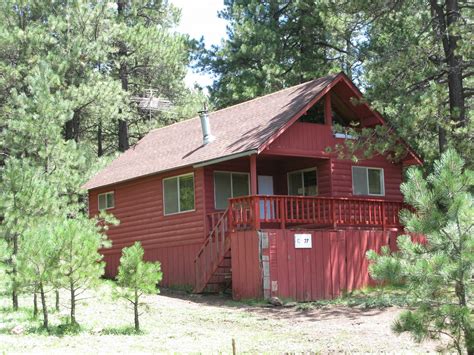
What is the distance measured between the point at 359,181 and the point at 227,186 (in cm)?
423

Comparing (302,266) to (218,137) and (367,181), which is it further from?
(367,181)

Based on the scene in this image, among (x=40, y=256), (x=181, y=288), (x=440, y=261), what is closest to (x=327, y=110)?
(x=181, y=288)

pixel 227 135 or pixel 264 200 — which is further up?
pixel 227 135

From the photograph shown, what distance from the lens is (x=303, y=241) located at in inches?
705

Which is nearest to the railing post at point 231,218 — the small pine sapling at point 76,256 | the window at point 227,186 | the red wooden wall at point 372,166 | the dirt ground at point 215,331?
the dirt ground at point 215,331

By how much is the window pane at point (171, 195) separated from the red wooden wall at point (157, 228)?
20cm

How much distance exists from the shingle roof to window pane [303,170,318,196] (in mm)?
2409

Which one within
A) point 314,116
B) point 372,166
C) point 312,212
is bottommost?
point 312,212

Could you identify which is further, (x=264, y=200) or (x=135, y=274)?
(x=264, y=200)

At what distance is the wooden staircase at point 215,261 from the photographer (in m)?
19.0

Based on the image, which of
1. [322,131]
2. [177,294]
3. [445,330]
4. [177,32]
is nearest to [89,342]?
[445,330]

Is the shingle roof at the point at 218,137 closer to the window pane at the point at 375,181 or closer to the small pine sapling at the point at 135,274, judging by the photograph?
A: the window pane at the point at 375,181

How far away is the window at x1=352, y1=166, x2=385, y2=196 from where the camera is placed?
862 inches

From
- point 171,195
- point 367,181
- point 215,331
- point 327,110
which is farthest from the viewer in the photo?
point 367,181
